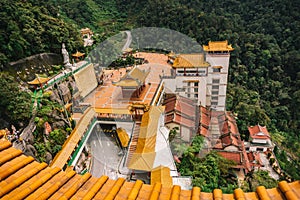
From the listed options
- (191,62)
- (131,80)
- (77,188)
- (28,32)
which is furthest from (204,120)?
(77,188)

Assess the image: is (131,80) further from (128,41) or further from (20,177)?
(128,41)

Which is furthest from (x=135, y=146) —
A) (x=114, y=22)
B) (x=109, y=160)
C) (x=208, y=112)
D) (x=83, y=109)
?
(x=114, y=22)

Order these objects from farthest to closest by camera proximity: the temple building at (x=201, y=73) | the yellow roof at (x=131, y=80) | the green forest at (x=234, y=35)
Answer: the temple building at (x=201, y=73)
the green forest at (x=234, y=35)
the yellow roof at (x=131, y=80)

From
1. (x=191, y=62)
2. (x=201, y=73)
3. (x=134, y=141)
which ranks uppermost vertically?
(x=191, y=62)

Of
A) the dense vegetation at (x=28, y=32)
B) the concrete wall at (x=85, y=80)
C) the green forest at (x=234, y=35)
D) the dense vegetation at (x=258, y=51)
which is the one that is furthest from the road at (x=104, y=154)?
the dense vegetation at (x=258, y=51)

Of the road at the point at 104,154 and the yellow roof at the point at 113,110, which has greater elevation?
the yellow roof at the point at 113,110

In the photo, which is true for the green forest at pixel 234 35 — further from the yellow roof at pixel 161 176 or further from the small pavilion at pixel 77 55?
the yellow roof at pixel 161 176
